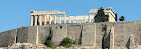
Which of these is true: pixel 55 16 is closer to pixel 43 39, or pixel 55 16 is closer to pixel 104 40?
pixel 43 39

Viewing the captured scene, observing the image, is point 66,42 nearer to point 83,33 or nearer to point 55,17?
point 83,33

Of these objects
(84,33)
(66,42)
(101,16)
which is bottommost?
(66,42)

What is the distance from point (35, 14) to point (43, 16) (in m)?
1.78

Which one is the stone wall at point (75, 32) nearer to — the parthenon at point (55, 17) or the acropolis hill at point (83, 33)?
the acropolis hill at point (83, 33)

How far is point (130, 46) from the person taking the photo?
54.7 m

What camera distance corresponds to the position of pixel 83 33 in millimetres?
58969

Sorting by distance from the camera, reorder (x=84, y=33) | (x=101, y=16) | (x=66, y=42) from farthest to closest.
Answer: (x=101, y=16), (x=66, y=42), (x=84, y=33)

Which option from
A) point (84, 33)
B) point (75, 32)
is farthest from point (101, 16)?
point (84, 33)

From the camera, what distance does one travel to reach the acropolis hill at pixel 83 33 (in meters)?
55.8

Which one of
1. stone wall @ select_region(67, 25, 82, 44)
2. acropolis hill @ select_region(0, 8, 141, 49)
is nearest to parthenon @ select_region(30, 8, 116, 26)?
acropolis hill @ select_region(0, 8, 141, 49)

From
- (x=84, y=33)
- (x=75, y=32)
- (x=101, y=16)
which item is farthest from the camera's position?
(x=101, y=16)

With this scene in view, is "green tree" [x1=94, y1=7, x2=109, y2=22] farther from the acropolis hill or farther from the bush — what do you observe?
the bush

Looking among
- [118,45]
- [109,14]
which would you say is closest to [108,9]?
[109,14]

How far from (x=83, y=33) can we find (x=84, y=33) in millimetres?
146
